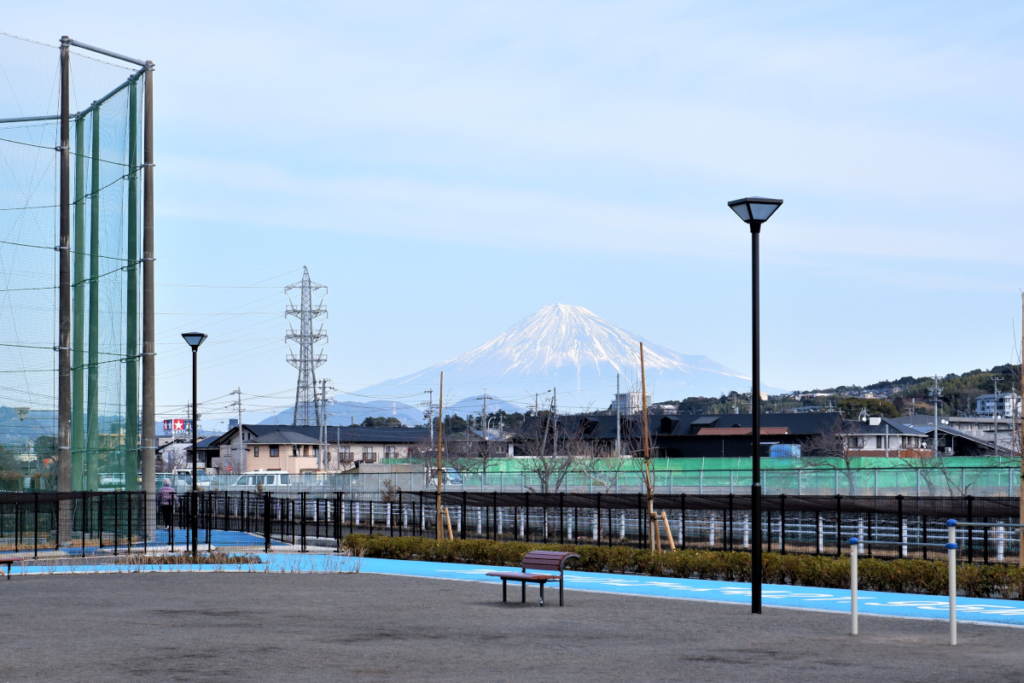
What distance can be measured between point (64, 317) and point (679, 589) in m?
21.3

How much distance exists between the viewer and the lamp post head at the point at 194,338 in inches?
1143

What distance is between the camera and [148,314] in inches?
1359

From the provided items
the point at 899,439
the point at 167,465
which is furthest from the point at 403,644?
the point at 167,465

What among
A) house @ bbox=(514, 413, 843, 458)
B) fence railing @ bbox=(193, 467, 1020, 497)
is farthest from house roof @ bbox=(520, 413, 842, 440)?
fence railing @ bbox=(193, 467, 1020, 497)

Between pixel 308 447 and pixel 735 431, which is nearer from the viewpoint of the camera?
pixel 735 431

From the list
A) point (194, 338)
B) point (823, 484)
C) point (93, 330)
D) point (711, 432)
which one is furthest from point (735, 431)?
point (194, 338)

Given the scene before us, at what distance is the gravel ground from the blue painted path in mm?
1198

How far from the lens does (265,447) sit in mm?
113188

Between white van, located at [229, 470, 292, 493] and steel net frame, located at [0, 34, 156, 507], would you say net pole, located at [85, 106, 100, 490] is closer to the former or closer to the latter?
steel net frame, located at [0, 34, 156, 507]

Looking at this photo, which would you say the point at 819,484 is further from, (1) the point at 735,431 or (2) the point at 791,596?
(1) the point at 735,431

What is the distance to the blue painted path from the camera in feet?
54.7

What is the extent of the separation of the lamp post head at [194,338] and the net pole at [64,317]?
7.27 meters

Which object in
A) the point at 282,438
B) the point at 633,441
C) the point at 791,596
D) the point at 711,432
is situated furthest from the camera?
the point at 282,438

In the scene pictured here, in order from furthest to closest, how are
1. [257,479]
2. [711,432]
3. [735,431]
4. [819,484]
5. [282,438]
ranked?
1. [282,438]
2. [711,432]
3. [735,431]
4. [257,479]
5. [819,484]
